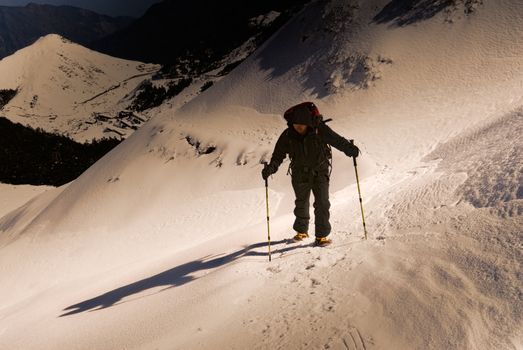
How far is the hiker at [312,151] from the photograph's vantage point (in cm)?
473

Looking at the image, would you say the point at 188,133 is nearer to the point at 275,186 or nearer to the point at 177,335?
the point at 275,186

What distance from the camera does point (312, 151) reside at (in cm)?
489

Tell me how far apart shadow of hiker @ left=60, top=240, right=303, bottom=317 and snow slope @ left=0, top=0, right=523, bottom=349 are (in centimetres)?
4

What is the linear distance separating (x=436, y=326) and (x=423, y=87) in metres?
13.4

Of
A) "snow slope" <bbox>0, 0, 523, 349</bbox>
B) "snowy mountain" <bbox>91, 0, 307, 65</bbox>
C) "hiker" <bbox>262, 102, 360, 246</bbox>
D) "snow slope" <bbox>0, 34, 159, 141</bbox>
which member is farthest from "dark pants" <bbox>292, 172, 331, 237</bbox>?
"snowy mountain" <bbox>91, 0, 307, 65</bbox>

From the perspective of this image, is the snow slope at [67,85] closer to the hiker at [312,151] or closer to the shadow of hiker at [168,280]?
Answer: the shadow of hiker at [168,280]

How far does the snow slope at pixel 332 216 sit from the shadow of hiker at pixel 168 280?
0.04 m

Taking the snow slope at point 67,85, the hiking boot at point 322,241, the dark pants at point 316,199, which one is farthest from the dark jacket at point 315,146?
the snow slope at point 67,85

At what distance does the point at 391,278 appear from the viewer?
10.9ft

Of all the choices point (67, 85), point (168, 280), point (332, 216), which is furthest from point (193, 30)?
point (168, 280)

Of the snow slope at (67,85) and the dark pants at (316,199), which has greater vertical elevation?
the snow slope at (67,85)

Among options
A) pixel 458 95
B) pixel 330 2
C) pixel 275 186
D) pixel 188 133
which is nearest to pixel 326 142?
pixel 275 186

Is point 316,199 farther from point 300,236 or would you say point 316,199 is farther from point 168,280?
point 168,280

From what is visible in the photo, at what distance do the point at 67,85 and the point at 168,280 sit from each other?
59.8 metres
